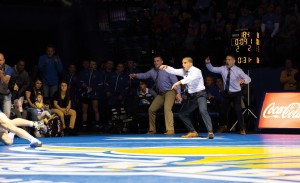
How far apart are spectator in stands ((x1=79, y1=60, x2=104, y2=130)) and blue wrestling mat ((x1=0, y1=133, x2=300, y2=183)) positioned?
6.52 metres

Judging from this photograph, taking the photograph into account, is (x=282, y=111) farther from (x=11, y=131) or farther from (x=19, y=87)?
(x=11, y=131)

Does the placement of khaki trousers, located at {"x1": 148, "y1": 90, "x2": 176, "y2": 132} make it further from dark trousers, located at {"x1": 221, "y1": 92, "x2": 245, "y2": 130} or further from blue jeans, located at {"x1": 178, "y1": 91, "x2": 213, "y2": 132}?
blue jeans, located at {"x1": 178, "y1": 91, "x2": 213, "y2": 132}

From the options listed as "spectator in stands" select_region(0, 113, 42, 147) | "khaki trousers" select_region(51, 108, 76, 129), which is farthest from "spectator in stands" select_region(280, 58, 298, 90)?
"spectator in stands" select_region(0, 113, 42, 147)

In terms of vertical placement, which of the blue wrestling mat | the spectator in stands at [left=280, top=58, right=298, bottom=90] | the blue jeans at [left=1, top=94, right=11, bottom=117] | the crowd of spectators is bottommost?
the blue wrestling mat

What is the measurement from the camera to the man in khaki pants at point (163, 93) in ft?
56.8

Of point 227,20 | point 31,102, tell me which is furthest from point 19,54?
point 227,20

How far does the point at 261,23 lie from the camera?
64.1 feet

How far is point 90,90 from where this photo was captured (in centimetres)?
1897

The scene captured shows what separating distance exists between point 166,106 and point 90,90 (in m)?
2.62

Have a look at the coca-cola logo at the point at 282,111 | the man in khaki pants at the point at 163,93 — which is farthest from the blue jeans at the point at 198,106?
the coca-cola logo at the point at 282,111

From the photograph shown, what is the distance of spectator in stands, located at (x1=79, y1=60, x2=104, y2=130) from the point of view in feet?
62.3

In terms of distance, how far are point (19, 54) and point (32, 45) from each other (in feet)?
1.61

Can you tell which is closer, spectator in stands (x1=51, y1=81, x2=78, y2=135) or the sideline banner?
the sideline banner

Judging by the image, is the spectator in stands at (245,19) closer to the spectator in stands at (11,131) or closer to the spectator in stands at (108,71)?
the spectator in stands at (108,71)
